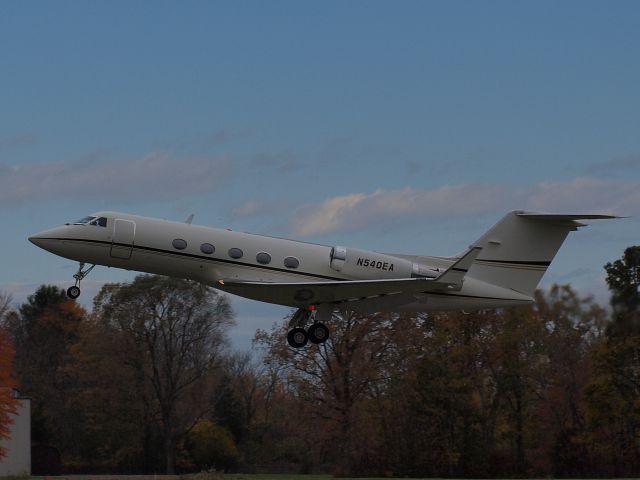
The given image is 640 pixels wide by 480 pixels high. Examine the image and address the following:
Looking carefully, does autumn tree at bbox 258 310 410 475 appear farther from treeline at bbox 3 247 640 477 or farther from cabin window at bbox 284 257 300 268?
cabin window at bbox 284 257 300 268

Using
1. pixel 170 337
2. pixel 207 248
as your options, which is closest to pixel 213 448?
pixel 170 337

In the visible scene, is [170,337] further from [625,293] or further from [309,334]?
[309,334]

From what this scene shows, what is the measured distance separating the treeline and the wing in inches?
707

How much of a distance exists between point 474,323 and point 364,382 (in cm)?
779

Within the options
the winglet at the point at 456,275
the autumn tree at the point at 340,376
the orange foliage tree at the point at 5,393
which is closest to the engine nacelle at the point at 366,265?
the winglet at the point at 456,275

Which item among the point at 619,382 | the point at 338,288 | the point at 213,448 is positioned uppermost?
the point at 338,288

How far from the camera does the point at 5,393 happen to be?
5972cm

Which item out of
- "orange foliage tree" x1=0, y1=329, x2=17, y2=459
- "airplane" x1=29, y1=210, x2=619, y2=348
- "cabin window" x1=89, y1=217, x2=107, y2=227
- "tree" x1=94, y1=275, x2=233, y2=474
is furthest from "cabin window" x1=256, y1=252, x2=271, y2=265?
"tree" x1=94, y1=275, x2=233, y2=474

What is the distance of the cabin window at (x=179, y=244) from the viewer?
3155 centimetres

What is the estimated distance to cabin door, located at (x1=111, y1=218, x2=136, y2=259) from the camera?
31.6 meters

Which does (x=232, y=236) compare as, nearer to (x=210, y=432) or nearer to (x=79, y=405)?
(x=210, y=432)

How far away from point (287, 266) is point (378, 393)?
2789 cm

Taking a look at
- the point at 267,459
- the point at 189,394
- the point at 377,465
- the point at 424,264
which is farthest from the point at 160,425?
the point at 424,264

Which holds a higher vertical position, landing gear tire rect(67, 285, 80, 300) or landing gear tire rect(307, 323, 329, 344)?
landing gear tire rect(67, 285, 80, 300)
